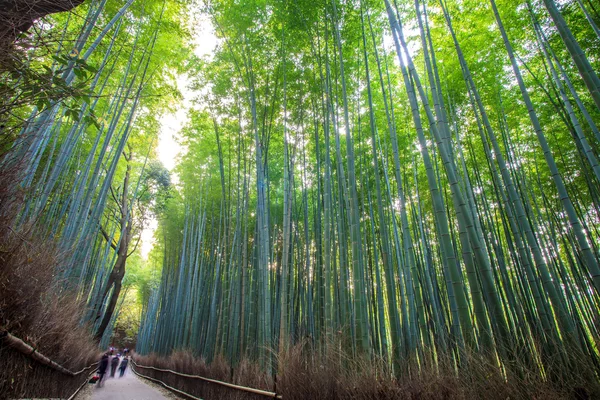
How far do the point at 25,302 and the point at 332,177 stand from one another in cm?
358

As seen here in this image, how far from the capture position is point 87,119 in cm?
146

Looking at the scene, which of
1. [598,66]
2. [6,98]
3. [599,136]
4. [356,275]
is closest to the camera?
[6,98]

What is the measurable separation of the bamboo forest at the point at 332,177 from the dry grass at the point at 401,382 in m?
0.01

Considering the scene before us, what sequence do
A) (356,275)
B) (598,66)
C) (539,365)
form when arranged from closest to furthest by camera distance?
1. (539,365)
2. (356,275)
3. (598,66)

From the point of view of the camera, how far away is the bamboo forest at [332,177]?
1524mm

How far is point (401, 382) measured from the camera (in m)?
1.64

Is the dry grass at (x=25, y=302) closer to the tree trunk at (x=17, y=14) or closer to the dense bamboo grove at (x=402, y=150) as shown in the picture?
the tree trunk at (x=17, y=14)

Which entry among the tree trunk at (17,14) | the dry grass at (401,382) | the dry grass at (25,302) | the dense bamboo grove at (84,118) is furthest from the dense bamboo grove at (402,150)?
the tree trunk at (17,14)

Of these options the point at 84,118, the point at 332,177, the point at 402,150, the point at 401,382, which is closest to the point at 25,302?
the point at 84,118

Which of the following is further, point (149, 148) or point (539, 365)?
point (149, 148)

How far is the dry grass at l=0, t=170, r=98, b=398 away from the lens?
1.49 m

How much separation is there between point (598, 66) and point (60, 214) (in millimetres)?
7120

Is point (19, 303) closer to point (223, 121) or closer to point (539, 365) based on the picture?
point (539, 365)

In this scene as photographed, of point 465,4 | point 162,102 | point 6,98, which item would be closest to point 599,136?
point 465,4
